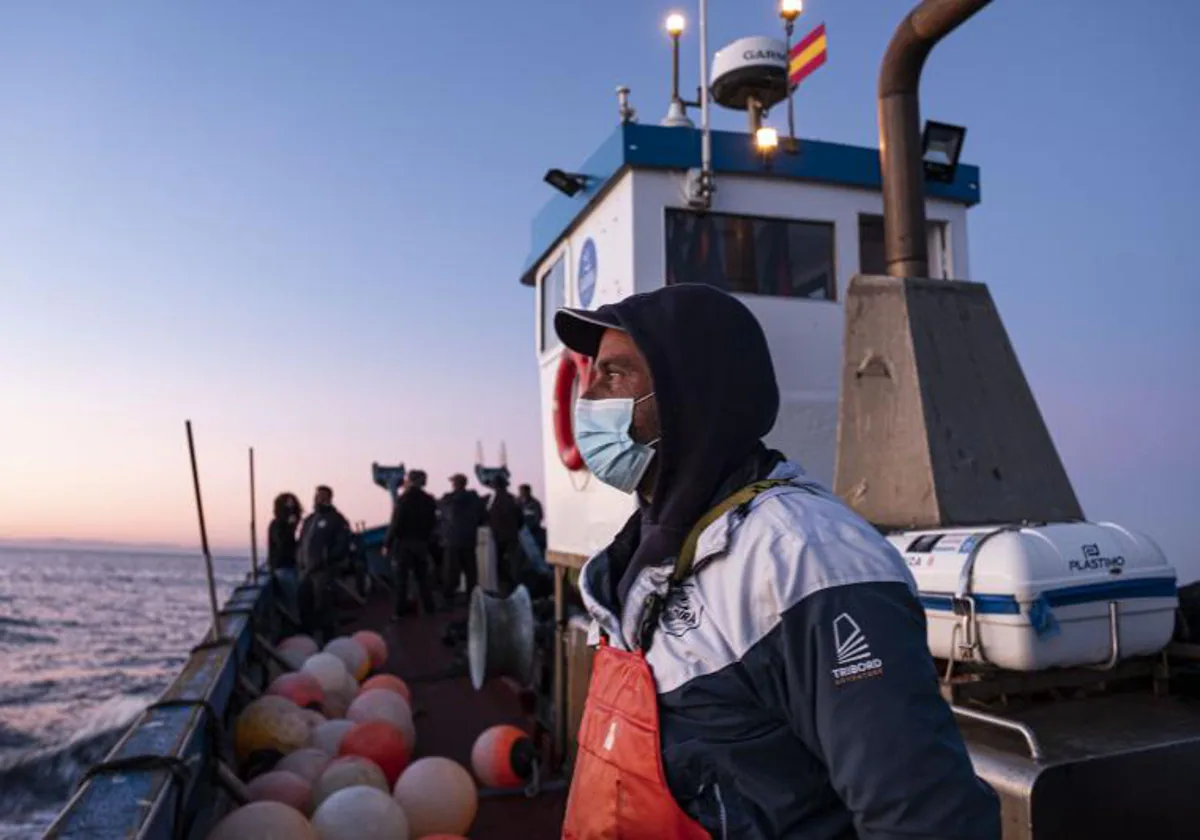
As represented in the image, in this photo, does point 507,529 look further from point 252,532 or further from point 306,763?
point 306,763

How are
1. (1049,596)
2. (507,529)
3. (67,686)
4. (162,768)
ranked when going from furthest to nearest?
(67,686), (507,529), (162,768), (1049,596)

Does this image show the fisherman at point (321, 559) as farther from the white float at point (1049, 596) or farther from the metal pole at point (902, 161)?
the white float at point (1049, 596)

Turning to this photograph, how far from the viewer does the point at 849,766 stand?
1.22 m

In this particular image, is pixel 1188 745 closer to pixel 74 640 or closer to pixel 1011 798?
pixel 1011 798

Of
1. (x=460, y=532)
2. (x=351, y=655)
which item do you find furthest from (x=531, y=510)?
(x=351, y=655)

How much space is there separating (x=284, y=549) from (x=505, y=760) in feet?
21.8

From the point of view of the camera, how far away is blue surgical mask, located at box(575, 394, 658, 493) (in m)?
1.75

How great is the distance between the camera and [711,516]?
1.54m

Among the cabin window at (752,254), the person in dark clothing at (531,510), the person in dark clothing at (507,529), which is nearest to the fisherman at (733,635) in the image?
the cabin window at (752,254)

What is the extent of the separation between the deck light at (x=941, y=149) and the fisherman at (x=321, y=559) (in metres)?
7.84

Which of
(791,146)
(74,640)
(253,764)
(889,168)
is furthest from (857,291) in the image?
(74,640)

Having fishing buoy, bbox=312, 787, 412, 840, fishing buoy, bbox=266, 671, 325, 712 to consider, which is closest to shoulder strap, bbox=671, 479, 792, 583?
fishing buoy, bbox=312, 787, 412, 840

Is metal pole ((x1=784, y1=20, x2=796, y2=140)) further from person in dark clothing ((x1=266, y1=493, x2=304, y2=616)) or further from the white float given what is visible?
person in dark clothing ((x1=266, y1=493, x2=304, y2=616))

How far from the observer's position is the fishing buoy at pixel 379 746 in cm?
543
